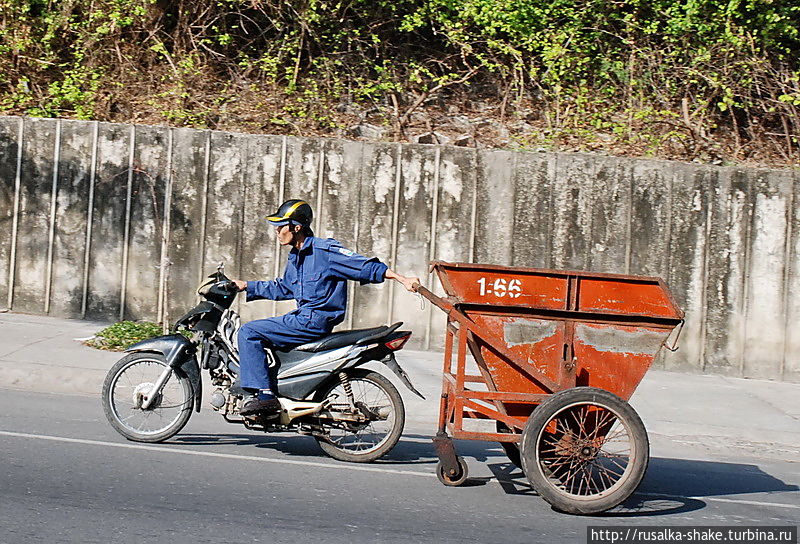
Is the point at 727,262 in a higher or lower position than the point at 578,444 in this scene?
higher

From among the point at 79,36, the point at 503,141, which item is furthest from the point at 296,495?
the point at 79,36

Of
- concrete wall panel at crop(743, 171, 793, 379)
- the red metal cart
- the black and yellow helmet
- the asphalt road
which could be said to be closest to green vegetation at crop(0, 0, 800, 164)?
concrete wall panel at crop(743, 171, 793, 379)

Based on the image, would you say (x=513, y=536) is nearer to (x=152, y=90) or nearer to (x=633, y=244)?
(x=633, y=244)

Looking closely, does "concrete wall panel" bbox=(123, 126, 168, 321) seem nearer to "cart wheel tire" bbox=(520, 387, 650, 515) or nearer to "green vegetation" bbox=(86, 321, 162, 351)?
"green vegetation" bbox=(86, 321, 162, 351)

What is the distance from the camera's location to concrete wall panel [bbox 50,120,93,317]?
11.7m

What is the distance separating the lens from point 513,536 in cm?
539

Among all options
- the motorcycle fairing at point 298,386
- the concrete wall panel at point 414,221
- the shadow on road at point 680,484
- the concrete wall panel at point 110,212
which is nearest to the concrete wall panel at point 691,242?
the concrete wall panel at point 414,221

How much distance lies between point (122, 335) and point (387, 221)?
337cm

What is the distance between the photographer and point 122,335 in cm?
1054

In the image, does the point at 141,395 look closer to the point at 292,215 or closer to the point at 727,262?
the point at 292,215

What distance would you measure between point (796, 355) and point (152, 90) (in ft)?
30.6

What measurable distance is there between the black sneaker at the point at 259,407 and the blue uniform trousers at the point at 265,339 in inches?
3.8

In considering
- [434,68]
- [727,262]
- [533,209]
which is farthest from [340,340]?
[434,68]

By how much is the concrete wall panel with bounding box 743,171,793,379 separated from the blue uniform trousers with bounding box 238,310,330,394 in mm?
6219
